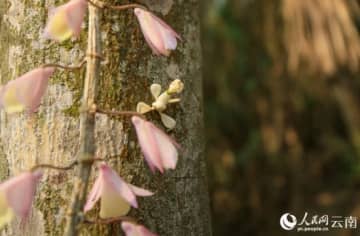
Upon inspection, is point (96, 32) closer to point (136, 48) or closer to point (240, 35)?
point (136, 48)

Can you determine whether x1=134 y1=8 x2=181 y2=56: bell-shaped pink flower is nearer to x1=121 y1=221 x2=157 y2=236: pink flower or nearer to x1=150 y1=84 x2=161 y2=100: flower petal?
x1=150 y1=84 x2=161 y2=100: flower petal

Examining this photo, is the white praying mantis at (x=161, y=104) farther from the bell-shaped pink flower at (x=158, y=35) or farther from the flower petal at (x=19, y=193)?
the flower petal at (x=19, y=193)

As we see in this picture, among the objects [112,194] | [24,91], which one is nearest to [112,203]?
[112,194]

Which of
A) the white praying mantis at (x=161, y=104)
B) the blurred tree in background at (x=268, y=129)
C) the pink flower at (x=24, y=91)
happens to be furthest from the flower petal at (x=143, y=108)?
the blurred tree in background at (x=268, y=129)

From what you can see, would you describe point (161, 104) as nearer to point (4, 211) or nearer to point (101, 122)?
point (101, 122)

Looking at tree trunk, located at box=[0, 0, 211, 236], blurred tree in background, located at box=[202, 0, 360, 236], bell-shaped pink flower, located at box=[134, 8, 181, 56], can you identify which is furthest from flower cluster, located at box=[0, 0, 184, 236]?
blurred tree in background, located at box=[202, 0, 360, 236]

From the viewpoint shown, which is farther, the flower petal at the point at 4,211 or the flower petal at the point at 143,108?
the flower petal at the point at 143,108

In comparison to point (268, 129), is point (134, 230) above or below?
below

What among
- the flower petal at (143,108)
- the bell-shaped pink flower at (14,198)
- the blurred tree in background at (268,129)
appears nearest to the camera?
the bell-shaped pink flower at (14,198)
